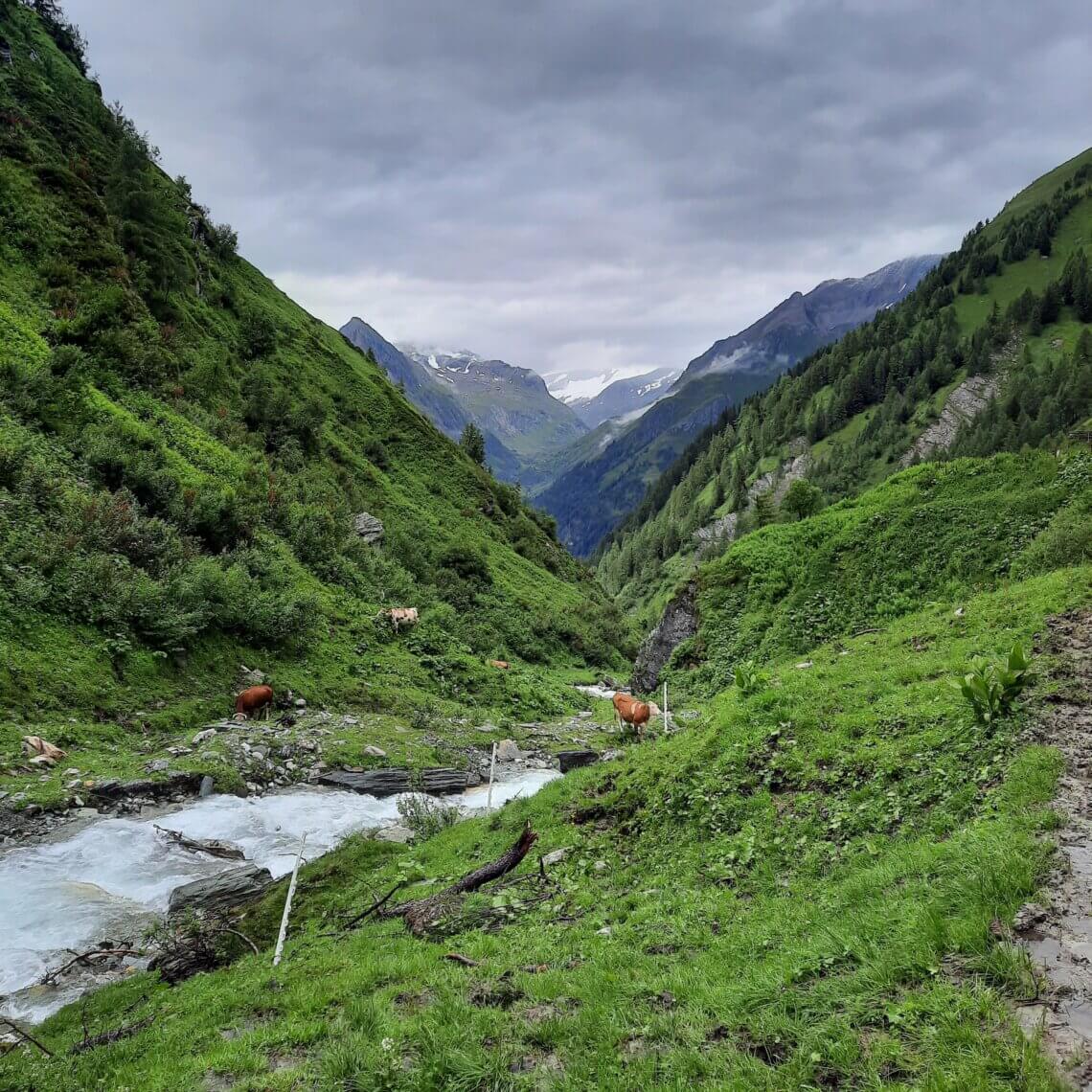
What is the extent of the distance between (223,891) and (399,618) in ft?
70.1

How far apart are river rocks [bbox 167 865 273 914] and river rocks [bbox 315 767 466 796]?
248 inches

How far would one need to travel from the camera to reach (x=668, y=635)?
30719mm

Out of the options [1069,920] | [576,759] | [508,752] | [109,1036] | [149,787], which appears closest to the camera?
[1069,920]

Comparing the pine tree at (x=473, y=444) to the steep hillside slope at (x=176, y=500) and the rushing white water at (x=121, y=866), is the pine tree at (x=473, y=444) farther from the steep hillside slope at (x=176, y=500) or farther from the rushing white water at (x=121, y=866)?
the rushing white water at (x=121, y=866)

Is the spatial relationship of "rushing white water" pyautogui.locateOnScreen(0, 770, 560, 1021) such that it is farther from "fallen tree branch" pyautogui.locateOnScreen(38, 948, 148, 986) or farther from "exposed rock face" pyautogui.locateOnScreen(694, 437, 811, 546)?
"exposed rock face" pyautogui.locateOnScreen(694, 437, 811, 546)

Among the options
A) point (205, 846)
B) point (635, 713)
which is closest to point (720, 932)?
point (205, 846)

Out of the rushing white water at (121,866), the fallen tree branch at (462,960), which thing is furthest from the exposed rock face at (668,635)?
the fallen tree branch at (462,960)

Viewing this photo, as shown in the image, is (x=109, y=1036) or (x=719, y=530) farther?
(x=719, y=530)

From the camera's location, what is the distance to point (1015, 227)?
648 ft

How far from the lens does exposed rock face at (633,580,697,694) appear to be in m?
30.0

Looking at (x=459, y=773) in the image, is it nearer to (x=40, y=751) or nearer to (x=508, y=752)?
(x=508, y=752)

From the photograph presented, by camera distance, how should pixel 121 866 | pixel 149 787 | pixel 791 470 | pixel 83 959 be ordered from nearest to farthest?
pixel 83 959, pixel 121 866, pixel 149 787, pixel 791 470

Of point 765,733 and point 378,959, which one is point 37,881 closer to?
point 378,959

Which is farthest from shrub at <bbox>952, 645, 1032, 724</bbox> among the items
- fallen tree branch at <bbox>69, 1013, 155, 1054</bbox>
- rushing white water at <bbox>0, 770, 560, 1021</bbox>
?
rushing white water at <bbox>0, 770, 560, 1021</bbox>
